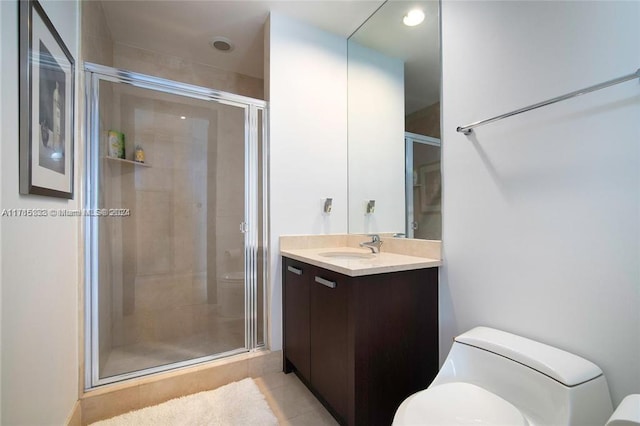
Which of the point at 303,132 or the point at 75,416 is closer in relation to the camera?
the point at 75,416

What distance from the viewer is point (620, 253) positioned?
909 millimetres

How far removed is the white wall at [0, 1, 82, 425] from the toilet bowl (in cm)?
93

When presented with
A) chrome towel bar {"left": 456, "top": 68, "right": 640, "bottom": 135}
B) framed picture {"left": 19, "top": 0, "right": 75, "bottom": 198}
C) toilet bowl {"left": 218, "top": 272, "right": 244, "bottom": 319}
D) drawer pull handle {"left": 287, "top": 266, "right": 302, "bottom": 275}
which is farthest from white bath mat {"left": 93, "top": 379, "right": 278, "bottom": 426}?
chrome towel bar {"left": 456, "top": 68, "right": 640, "bottom": 135}

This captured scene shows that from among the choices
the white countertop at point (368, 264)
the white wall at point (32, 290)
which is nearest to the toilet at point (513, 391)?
the white countertop at point (368, 264)

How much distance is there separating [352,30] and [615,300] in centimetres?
229

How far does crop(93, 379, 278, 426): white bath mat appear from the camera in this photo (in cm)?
145

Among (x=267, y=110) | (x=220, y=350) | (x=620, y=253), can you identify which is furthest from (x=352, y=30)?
(x=220, y=350)

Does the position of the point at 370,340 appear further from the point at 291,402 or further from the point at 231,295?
the point at 231,295

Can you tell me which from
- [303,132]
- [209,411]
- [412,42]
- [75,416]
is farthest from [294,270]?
[412,42]

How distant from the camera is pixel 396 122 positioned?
6.56 feet

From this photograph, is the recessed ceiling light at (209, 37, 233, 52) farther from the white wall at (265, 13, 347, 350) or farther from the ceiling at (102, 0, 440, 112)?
the white wall at (265, 13, 347, 350)

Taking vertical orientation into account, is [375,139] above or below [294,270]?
above

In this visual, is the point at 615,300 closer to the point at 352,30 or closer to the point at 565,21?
the point at 565,21

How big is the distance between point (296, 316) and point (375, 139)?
4.69 feet
